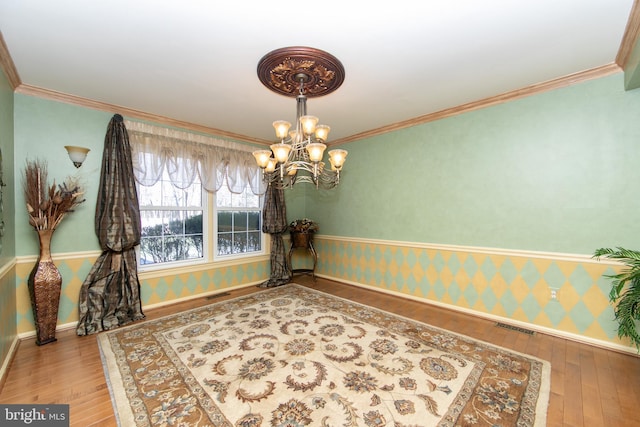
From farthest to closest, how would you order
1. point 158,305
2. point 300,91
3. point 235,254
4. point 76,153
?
point 235,254 → point 158,305 → point 76,153 → point 300,91

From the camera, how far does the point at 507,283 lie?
2.89 metres

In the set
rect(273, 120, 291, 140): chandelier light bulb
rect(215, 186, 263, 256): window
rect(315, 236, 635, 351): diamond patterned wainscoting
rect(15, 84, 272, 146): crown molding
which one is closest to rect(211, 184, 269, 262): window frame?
rect(215, 186, 263, 256): window

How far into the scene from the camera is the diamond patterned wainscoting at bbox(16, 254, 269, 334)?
261 centimetres

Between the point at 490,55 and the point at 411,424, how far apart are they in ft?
9.15

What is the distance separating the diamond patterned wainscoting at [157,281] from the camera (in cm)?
261

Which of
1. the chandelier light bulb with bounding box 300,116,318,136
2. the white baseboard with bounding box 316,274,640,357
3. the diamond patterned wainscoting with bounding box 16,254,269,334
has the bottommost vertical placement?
the white baseboard with bounding box 316,274,640,357

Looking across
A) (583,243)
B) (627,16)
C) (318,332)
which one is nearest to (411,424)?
(318,332)

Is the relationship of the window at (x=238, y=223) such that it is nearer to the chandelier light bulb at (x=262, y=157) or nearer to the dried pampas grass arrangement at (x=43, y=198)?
the dried pampas grass arrangement at (x=43, y=198)

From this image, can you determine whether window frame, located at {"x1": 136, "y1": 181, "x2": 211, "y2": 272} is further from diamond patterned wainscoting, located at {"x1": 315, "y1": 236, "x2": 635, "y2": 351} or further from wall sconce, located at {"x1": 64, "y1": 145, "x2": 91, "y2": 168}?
diamond patterned wainscoting, located at {"x1": 315, "y1": 236, "x2": 635, "y2": 351}

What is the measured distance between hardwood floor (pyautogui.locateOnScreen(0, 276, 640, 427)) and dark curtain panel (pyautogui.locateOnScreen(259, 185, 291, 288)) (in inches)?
96.9

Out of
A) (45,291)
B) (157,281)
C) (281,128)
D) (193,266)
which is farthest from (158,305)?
(281,128)

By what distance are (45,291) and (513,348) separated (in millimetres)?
4444

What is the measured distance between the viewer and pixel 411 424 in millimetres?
1535

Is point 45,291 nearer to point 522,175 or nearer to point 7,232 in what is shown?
point 7,232
